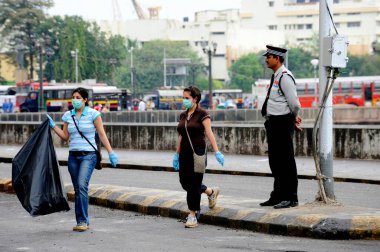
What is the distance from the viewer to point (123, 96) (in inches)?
2980

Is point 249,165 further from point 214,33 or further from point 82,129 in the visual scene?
point 214,33

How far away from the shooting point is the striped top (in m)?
10.7

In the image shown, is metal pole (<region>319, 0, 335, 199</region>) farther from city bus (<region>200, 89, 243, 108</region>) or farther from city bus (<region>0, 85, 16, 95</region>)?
city bus (<region>0, 85, 16, 95</region>)

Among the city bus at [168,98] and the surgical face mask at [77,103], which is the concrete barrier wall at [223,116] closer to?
the city bus at [168,98]

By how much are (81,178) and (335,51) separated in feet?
10.4

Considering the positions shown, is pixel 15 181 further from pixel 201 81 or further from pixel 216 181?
pixel 201 81

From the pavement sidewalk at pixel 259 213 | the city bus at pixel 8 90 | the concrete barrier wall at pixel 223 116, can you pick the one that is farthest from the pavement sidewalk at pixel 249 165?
the city bus at pixel 8 90

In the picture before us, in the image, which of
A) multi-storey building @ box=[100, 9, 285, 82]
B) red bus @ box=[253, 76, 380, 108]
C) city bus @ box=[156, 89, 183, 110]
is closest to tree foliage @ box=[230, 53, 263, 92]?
multi-storey building @ box=[100, 9, 285, 82]

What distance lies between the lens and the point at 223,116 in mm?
56062

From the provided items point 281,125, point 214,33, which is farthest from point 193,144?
point 214,33

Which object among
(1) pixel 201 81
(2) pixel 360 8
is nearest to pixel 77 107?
(1) pixel 201 81

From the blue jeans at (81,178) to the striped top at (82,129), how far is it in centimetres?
11

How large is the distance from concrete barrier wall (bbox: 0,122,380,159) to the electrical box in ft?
37.2

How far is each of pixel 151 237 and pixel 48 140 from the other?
1785 millimetres
